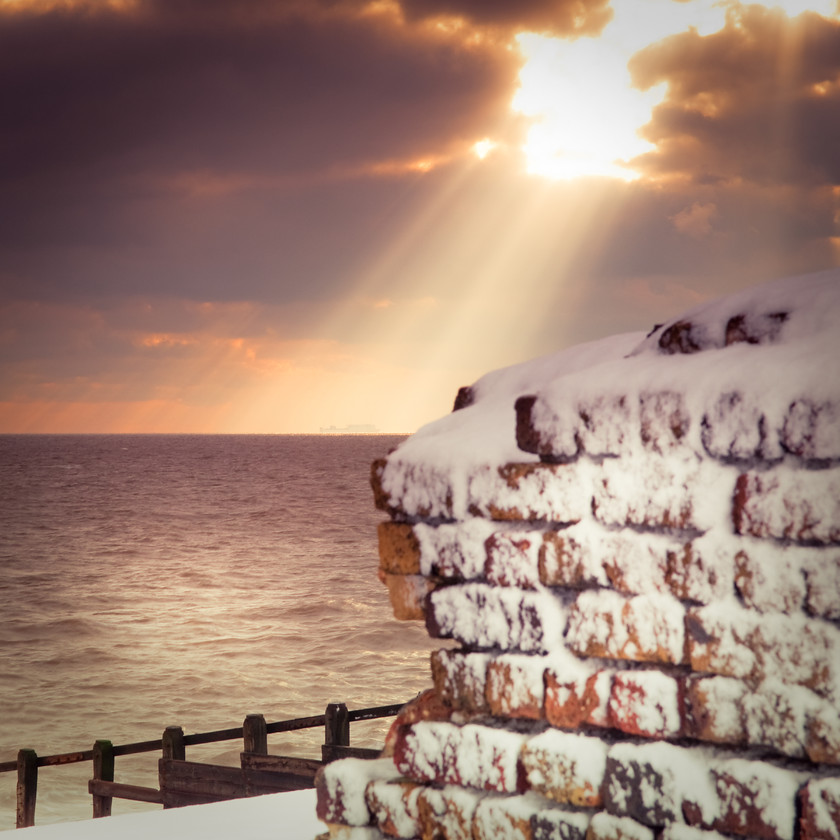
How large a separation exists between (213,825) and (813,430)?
262cm

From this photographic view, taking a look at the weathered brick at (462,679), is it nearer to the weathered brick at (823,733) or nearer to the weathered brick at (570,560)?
the weathered brick at (570,560)

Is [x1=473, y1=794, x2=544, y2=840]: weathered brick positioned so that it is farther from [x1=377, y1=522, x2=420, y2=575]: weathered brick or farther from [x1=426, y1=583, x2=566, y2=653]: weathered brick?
[x1=377, y1=522, x2=420, y2=575]: weathered brick

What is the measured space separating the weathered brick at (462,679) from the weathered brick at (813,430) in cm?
74

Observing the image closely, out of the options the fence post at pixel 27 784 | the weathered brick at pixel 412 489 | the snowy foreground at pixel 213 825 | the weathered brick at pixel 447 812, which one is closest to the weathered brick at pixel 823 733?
the weathered brick at pixel 447 812

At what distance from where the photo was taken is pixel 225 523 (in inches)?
2645

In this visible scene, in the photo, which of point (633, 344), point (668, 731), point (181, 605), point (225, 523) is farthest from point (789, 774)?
point (225, 523)

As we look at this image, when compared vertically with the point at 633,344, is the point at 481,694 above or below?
below

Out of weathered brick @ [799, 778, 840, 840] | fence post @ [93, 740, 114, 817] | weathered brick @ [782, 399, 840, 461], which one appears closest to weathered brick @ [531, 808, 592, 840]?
weathered brick @ [799, 778, 840, 840]

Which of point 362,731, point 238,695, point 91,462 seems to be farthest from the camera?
point 91,462

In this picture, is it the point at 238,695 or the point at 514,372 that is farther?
the point at 238,695

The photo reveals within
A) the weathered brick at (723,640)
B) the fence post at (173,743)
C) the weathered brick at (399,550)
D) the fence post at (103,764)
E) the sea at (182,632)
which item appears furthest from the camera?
the sea at (182,632)

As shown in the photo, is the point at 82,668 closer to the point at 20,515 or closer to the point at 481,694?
the point at 481,694

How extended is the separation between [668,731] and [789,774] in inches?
8.3

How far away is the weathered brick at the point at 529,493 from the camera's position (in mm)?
1776
